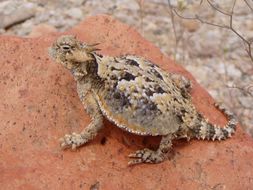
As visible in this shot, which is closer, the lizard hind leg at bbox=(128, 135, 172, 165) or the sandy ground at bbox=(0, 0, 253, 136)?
the lizard hind leg at bbox=(128, 135, 172, 165)

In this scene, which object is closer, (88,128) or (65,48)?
(88,128)

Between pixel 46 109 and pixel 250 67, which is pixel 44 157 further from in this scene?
pixel 250 67

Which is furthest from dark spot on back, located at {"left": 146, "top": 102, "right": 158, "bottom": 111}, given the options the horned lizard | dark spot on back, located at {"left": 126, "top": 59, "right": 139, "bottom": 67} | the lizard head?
the lizard head

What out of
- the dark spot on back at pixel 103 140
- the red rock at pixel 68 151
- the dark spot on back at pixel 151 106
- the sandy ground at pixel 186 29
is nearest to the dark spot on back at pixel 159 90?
the dark spot on back at pixel 151 106

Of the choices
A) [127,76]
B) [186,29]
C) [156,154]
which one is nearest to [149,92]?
[127,76]

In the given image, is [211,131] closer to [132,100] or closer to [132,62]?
[132,100]

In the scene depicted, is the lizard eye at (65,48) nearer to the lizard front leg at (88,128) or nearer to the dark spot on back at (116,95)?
the lizard front leg at (88,128)

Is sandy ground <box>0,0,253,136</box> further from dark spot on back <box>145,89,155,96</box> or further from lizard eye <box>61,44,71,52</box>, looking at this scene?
dark spot on back <box>145,89,155,96</box>
